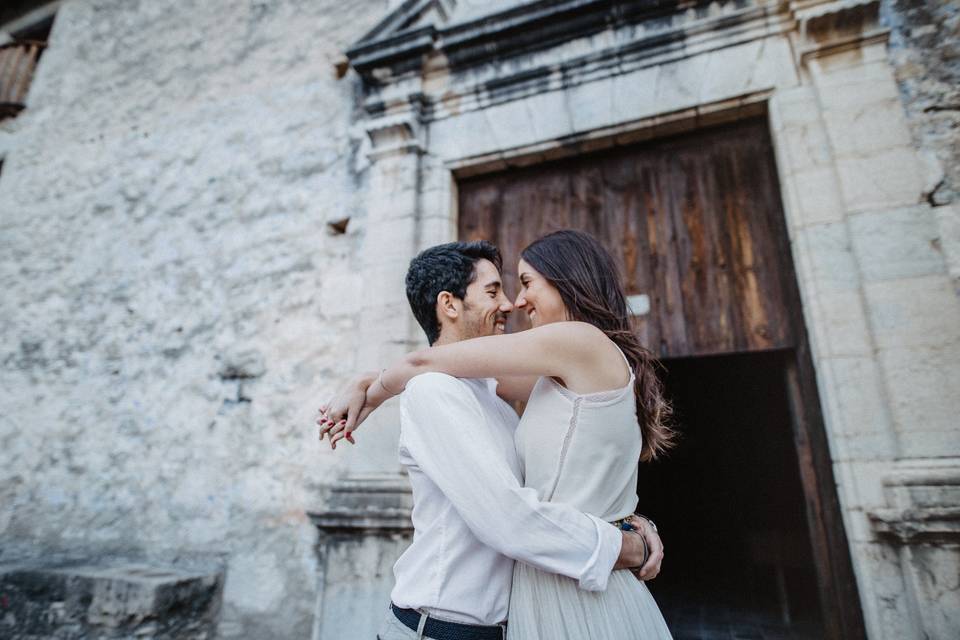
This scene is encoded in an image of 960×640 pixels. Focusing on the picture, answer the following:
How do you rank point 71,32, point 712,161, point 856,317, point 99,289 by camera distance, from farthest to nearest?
point 71,32 < point 99,289 < point 712,161 < point 856,317

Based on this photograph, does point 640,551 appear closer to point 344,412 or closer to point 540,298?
point 540,298

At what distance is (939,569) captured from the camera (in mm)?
1858

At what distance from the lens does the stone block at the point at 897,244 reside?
7.13 feet

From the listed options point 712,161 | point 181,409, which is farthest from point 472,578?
point 181,409

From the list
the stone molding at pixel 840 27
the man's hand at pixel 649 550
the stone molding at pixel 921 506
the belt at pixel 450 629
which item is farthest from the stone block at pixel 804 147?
the belt at pixel 450 629

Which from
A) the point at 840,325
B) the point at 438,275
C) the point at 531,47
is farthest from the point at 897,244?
the point at 531,47

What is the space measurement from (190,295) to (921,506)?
13.8 ft

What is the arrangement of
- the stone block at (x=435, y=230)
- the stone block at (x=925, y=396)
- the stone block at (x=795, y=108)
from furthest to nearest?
the stone block at (x=435, y=230)
the stone block at (x=795, y=108)
the stone block at (x=925, y=396)

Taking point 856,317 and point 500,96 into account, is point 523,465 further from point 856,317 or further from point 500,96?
point 500,96

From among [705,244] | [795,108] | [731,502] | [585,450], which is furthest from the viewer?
[731,502]

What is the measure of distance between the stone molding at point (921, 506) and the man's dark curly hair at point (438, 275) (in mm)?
1743

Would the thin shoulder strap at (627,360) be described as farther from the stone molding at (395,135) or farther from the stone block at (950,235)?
the stone molding at (395,135)

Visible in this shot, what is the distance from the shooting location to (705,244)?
2754mm

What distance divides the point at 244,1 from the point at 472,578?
16.2 ft
